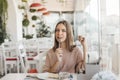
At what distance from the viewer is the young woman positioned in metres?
2.11

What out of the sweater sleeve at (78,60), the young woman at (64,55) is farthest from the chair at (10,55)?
the sweater sleeve at (78,60)

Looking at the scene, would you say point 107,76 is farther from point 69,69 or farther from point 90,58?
point 69,69

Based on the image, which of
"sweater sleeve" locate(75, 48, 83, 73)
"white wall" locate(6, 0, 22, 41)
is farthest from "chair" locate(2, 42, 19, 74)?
"sweater sleeve" locate(75, 48, 83, 73)

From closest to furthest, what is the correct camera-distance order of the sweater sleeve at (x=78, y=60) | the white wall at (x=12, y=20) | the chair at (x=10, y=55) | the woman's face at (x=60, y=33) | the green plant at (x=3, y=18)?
the sweater sleeve at (x=78, y=60), the woman's face at (x=60, y=33), the chair at (x=10, y=55), the green plant at (x=3, y=18), the white wall at (x=12, y=20)

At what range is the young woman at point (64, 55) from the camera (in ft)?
6.91

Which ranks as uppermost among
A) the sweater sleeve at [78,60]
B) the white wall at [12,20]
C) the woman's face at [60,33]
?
the white wall at [12,20]

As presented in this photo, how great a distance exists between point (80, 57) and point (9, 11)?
5.37 m

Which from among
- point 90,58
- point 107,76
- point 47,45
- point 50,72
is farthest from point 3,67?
point 107,76

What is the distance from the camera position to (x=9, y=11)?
7098 mm

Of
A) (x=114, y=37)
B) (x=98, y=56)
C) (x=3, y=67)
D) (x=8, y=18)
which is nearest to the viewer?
(x=98, y=56)

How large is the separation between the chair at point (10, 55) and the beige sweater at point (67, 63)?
2820 mm

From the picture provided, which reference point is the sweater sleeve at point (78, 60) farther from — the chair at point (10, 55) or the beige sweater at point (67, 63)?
the chair at point (10, 55)

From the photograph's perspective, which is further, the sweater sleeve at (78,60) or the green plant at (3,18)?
the green plant at (3,18)

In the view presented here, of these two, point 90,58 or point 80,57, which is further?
point 80,57
